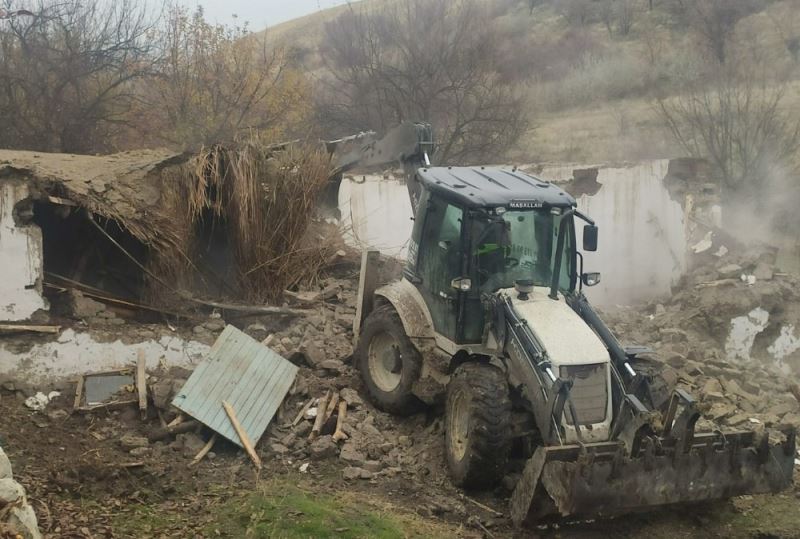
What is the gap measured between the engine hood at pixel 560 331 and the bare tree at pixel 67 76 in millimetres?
13583

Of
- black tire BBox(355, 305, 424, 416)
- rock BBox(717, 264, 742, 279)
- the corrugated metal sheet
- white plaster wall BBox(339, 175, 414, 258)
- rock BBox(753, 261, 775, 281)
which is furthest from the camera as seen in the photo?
white plaster wall BBox(339, 175, 414, 258)

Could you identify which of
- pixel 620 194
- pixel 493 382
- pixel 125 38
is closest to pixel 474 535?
pixel 493 382

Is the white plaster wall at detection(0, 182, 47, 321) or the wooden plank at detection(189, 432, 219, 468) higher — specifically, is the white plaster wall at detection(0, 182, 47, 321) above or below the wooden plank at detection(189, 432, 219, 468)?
above

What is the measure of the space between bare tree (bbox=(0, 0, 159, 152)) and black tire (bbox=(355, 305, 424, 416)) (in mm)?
11603

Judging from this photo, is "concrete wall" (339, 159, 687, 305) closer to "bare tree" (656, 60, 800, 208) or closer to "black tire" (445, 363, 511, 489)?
"bare tree" (656, 60, 800, 208)

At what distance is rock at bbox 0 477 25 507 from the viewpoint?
16.9 ft

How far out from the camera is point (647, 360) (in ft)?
27.2

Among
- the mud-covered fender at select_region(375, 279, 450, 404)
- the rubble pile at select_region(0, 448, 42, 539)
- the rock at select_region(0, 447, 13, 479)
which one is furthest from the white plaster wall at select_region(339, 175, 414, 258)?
the rubble pile at select_region(0, 448, 42, 539)

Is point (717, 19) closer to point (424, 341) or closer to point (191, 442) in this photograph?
point (424, 341)

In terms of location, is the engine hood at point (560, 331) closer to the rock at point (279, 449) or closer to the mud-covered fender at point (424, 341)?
the mud-covered fender at point (424, 341)

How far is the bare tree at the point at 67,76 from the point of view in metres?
18.2

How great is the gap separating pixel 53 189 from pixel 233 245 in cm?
253

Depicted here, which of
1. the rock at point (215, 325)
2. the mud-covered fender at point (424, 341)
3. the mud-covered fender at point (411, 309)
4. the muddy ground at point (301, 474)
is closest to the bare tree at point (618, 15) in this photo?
the muddy ground at point (301, 474)

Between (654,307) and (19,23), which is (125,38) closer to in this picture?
(19,23)
